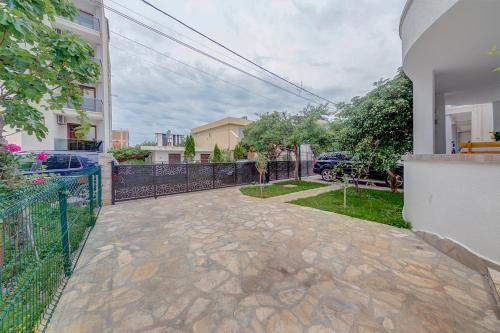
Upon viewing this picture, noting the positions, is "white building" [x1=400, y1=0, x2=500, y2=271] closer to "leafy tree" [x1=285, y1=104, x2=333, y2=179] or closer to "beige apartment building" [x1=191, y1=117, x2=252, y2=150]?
"leafy tree" [x1=285, y1=104, x2=333, y2=179]

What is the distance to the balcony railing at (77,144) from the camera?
429 inches

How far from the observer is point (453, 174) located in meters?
2.89

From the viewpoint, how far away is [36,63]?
1943 millimetres

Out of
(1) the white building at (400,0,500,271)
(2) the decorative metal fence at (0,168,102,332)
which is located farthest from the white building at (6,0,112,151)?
(1) the white building at (400,0,500,271)

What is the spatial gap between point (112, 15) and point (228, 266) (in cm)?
850

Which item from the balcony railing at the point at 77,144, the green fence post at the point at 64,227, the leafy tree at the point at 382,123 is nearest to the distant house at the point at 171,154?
the balcony railing at the point at 77,144

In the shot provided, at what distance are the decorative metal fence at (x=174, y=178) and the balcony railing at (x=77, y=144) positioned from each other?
313 inches

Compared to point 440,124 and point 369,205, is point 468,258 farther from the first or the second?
point 440,124

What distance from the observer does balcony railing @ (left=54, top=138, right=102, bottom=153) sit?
10.9 metres

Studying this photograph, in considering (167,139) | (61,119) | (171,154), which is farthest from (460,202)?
(167,139)

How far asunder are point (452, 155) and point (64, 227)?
18.2 feet

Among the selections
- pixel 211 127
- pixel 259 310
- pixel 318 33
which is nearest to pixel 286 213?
pixel 259 310

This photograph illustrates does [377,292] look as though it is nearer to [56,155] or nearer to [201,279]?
[201,279]

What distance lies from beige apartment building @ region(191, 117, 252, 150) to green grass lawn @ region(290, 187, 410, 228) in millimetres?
14574
